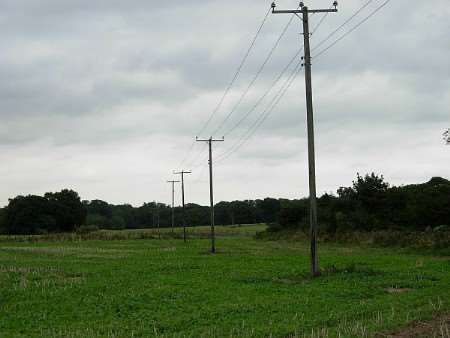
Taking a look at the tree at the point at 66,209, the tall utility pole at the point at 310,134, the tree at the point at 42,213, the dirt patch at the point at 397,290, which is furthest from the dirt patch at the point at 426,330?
the tree at the point at 66,209

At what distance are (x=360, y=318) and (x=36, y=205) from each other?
118 metres

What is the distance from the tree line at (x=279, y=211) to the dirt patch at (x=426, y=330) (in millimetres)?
46573

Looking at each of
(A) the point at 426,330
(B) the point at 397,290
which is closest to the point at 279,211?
(B) the point at 397,290

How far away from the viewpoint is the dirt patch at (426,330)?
1112 centimetres

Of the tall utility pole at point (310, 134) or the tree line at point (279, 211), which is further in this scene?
the tree line at point (279, 211)

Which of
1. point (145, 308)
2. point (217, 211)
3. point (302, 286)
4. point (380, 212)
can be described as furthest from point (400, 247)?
point (217, 211)

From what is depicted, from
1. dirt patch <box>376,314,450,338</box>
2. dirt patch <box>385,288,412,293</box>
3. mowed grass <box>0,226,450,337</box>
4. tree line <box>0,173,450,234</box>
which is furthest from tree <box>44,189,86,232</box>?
dirt patch <box>376,314,450,338</box>

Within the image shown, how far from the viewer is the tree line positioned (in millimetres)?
60312

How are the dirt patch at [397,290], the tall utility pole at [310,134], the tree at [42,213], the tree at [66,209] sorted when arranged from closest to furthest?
the dirt patch at [397,290] → the tall utility pole at [310,134] → the tree at [42,213] → the tree at [66,209]

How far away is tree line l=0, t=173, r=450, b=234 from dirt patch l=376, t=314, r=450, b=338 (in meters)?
46.6

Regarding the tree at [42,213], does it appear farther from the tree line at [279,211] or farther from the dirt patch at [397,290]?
the dirt patch at [397,290]

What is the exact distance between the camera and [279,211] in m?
86.5

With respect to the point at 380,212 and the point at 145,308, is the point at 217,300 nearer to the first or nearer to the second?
the point at 145,308

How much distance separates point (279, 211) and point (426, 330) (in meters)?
74.9
